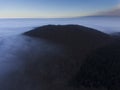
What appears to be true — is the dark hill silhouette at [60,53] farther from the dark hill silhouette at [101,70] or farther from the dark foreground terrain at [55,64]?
the dark hill silhouette at [101,70]

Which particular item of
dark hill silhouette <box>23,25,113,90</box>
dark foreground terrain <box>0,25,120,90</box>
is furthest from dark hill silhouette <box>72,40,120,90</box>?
dark hill silhouette <box>23,25,113,90</box>

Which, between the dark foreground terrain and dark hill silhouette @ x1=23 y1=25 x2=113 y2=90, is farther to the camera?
dark hill silhouette @ x1=23 y1=25 x2=113 y2=90

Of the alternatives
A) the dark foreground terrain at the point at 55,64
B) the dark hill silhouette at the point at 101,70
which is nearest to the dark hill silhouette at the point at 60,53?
the dark foreground terrain at the point at 55,64

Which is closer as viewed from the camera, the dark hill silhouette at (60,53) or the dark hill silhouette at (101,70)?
the dark hill silhouette at (101,70)

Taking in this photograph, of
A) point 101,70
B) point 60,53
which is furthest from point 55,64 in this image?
point 101,70

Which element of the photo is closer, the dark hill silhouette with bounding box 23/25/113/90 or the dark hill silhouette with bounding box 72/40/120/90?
the dark hill silhouette with bounding box 72/40/120/90

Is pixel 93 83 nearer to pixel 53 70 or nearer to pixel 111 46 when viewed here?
pixel 53 70

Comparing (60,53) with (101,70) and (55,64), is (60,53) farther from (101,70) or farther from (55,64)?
(101,70)

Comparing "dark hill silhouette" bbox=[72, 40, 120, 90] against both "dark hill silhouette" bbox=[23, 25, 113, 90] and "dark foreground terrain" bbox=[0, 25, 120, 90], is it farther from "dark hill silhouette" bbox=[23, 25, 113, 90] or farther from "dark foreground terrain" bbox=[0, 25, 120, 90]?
"dark hill silhouette" bbox=[23, 25, 113, 90]

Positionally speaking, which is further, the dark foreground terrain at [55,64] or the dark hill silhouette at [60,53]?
the dark hill silhouette at [60,53]
